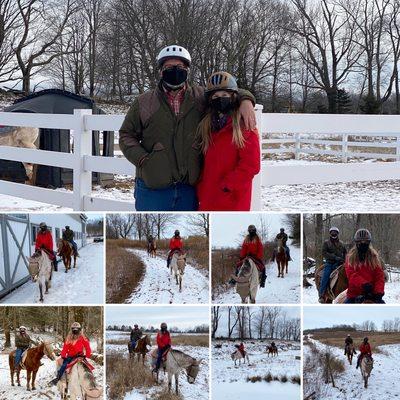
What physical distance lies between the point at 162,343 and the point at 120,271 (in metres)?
0.44

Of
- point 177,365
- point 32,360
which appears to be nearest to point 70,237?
point 32,360

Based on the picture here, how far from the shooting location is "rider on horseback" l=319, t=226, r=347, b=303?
3.49 m

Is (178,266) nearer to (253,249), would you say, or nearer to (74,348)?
(253,249)

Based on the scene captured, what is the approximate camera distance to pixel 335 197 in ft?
36.6

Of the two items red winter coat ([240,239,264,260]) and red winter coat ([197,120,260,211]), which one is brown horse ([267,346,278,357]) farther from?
red winter coat ([197,120,260,211])

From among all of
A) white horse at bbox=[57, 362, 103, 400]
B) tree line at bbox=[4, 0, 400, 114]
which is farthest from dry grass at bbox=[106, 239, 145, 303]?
tree line at bbox=[4, 0, 400, 114]

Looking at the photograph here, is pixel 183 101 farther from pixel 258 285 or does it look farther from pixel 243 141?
pixel 258 285

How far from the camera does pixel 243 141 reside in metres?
3.69

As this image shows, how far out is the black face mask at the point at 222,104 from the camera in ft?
12.1

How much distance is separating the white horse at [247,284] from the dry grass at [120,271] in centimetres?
53

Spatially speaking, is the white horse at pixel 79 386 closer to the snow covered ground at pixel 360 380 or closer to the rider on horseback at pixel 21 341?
the rider on horseback at pixel 21 341

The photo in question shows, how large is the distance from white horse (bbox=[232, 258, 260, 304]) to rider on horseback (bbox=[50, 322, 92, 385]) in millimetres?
864

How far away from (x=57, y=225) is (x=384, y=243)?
1.76m

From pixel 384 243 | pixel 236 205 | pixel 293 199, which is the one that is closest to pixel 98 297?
pixel 236 205
